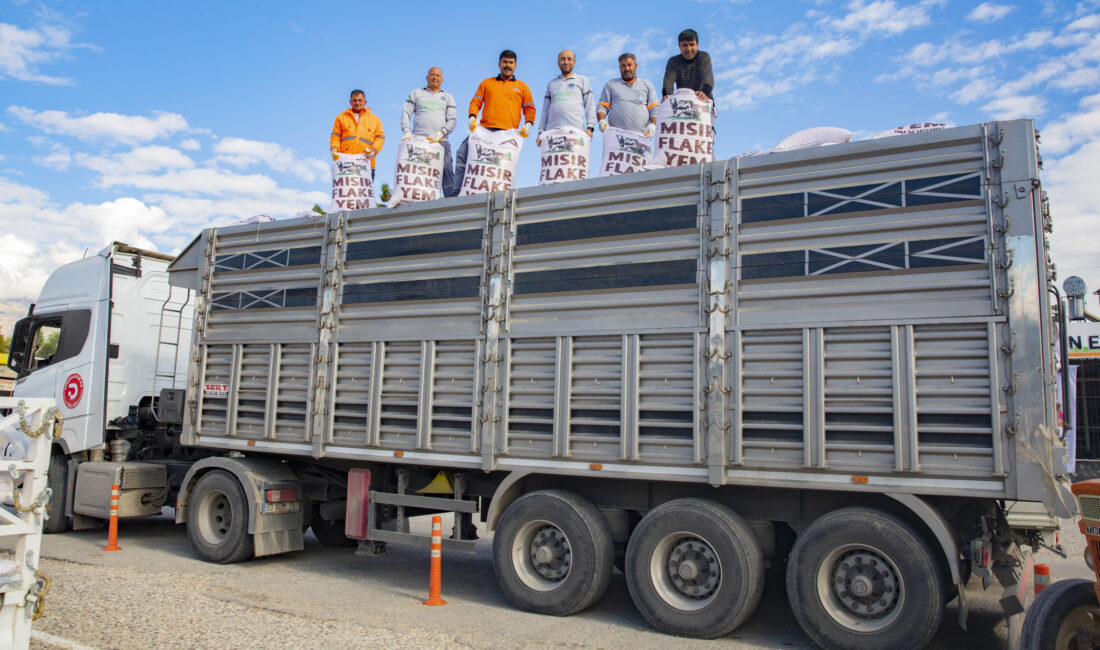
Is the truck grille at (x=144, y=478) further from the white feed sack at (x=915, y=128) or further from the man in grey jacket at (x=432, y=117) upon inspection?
the white feed sack at (x=915, y=128)

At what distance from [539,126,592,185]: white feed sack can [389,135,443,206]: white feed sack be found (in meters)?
1.44

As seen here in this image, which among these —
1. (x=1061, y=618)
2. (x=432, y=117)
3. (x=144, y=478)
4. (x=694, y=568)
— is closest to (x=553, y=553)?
(x=694, y=568)

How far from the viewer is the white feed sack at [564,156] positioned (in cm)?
748

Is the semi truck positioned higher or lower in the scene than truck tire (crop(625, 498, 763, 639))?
higher

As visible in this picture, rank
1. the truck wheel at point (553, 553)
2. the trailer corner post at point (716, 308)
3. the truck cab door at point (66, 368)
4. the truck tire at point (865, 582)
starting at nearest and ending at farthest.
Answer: the truck tire at point (865, 582) → the trailer corner post at point (716, 308) → the truck wheel at point (553, 553) → the truck cab door at point (66, 368)

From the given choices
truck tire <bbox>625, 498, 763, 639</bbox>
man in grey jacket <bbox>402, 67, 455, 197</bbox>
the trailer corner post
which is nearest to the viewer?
truck tire <bbox>625, 498, 763, 639</bbox>

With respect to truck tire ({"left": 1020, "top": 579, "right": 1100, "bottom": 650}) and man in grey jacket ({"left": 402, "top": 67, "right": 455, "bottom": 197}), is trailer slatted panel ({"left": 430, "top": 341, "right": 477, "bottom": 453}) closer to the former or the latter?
man in grey jacket ({"left": 402, "top": 67, "right": 455, "bottom": 197})

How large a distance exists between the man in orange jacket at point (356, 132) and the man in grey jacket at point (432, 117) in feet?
1.97

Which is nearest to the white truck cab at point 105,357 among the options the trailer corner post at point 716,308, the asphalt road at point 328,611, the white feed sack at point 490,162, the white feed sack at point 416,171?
the asphalt road at point 328,611

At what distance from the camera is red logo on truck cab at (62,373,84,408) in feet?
33.2

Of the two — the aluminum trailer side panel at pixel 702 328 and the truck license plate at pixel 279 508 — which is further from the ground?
the aluminum trailer side panel at pixel 702 328


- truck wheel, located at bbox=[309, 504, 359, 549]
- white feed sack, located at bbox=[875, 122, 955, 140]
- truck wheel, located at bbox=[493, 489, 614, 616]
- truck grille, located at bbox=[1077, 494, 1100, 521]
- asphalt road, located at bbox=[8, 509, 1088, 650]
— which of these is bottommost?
asphalt road, located at bbox=[8, 509, 1088, 650]

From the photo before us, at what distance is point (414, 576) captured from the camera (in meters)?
8.30

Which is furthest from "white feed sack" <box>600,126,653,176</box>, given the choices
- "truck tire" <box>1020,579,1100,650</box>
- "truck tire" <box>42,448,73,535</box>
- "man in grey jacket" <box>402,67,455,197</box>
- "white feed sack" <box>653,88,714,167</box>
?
"truck tire" <box>42,448,73,535</box>
